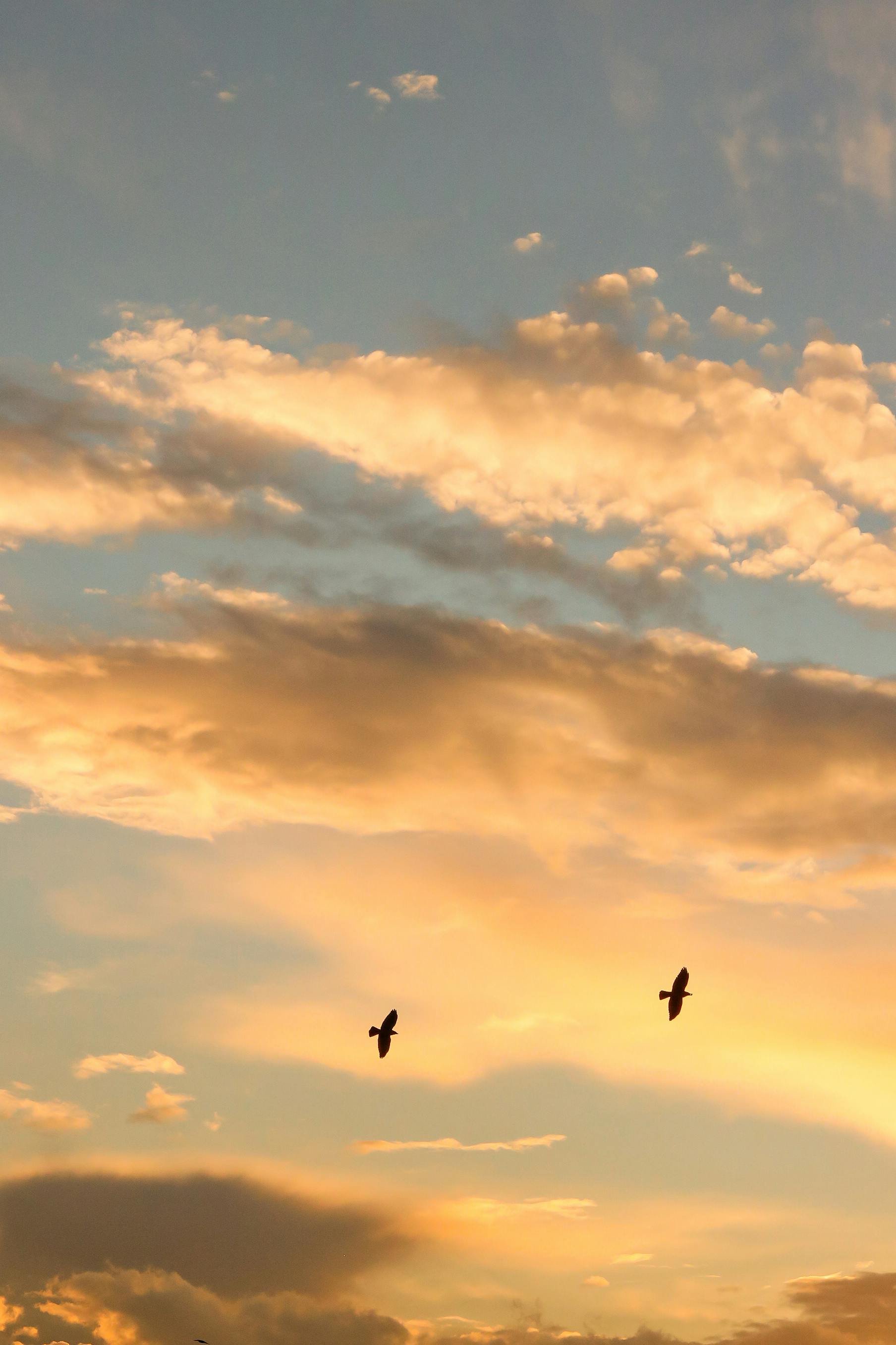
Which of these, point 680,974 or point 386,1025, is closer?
point 680,974

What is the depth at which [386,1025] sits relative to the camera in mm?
161625

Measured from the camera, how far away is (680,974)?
14662 centimetres

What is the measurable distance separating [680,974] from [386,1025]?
105ft
